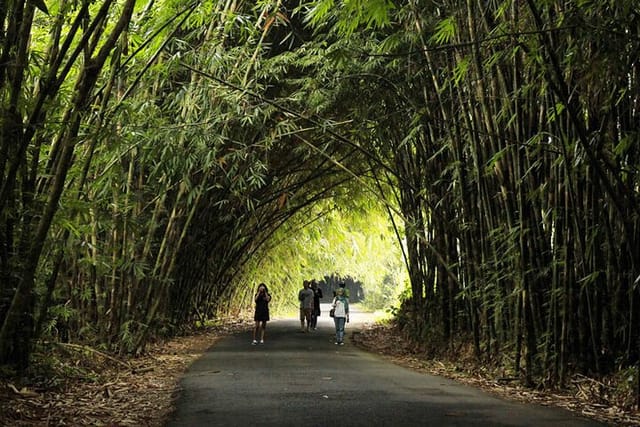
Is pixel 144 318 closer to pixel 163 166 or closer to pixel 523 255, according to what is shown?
pixel 163 166

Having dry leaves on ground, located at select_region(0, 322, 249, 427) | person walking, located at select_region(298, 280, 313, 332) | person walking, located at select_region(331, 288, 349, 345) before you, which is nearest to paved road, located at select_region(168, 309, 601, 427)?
dry leaves on ground, located at select_region(0, 322, 249, 427)

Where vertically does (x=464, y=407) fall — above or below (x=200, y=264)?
below

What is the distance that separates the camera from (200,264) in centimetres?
1081

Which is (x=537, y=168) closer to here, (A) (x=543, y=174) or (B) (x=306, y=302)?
(A) (x=543, y=174)

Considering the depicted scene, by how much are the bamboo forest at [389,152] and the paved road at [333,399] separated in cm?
68

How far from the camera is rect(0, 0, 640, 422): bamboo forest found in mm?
3844

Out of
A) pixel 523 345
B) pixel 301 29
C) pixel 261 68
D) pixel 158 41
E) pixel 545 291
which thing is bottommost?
pixel 523 345

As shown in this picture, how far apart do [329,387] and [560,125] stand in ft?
7.30

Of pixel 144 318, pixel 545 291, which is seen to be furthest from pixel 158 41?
pixel 545 291

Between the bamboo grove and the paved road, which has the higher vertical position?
the bamboo grove

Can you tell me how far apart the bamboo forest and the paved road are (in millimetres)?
679

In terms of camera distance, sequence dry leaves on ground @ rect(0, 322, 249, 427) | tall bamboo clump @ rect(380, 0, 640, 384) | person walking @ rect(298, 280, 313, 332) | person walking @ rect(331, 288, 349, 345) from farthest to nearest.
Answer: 1. person walking @ rect(298, 280, 313, 332)
2. person walking @ rect(331, 288, 349, 345)
3. tall bamboo clump @ rect(380, 0, 640, 384)
4. dry leaves on ground @ rect(0, 322, 249, 427)

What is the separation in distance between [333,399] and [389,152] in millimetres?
5087

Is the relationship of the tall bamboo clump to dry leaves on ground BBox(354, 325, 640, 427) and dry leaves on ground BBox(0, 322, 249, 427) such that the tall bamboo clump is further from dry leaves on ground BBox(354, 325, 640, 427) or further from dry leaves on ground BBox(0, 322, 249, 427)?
dry leaves on ground BBox(0, 322, 249, 427)
